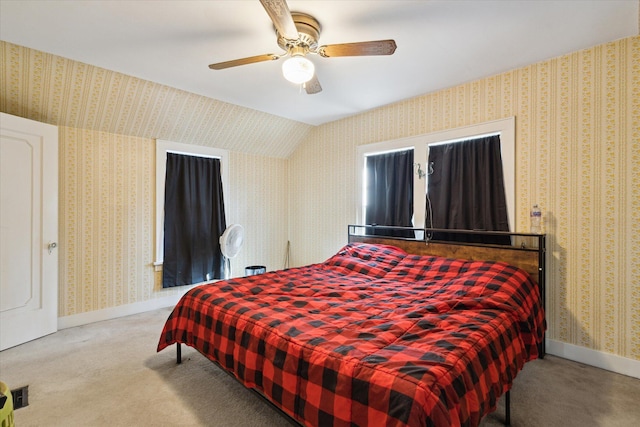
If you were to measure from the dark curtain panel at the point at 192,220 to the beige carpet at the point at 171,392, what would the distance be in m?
1.33

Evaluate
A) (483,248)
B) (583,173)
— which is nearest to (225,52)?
(483,248)

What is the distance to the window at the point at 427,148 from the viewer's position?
286 cm

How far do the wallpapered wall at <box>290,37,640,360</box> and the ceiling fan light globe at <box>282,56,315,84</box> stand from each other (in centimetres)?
195

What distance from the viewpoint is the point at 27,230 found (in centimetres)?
285

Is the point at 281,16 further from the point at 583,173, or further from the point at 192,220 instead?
the point at 192,220

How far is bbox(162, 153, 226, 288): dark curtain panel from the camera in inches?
156

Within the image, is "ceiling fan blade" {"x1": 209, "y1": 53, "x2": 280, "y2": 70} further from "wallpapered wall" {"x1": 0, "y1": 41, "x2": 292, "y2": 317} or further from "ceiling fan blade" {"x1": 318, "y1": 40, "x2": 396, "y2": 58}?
"wallpapered wall" {"x1": 0, "y1": 41, "x2": 292, "y2": 317}

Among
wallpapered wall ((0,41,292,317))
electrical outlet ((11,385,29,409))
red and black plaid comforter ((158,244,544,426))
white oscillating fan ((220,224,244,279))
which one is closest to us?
red and black plaid comforter ((158,244,544,426))

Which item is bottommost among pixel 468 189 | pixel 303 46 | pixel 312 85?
pixel 468 189

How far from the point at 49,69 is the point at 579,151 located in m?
4.62

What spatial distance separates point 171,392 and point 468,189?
3.12m

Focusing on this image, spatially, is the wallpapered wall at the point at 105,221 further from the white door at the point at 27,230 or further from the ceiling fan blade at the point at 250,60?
the ceiling fan blade at the point at 250,60

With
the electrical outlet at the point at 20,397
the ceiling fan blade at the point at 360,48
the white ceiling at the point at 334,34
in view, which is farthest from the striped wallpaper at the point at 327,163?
the ceiling fan blade at the point at 360,48

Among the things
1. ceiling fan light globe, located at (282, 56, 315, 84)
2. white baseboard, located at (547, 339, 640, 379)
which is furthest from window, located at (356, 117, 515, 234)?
ceiling fan light globe, located at (282, 56, 315, 84)
